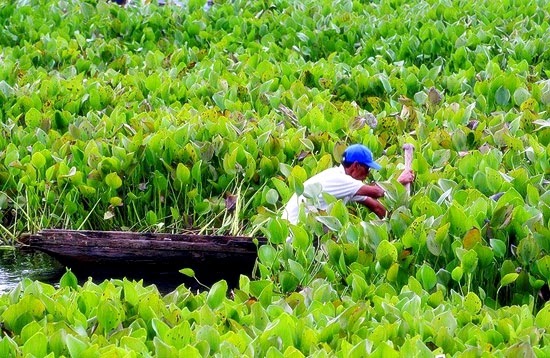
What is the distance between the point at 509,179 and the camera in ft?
22.2

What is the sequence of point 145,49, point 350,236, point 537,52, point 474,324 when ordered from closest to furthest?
point 474,324
point 350,236
point 537,52
point 145,49

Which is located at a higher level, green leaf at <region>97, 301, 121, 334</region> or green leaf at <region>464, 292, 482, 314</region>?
green leaf at <region>97, 301, 121, 334</region>

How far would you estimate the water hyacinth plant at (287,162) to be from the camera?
4.87m

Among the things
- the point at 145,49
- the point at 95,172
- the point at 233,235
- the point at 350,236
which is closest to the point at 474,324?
the point at 350,236

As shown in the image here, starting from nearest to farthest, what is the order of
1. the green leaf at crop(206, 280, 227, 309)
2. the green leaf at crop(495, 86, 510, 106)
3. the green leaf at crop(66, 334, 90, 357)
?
1. the green leaf at crop(66, 334, 90, 357)
2. the green leaf at crop(206, 280, 227, 309)
3. the green leaf at crop(495, 86, 510, 106)

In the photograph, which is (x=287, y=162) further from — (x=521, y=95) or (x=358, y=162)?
(x=521, y=95)

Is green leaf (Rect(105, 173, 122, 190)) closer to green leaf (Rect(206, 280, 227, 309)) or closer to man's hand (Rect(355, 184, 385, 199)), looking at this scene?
man's hand (Rect(355, 184, 385, 199))

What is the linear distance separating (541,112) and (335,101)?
193 cm

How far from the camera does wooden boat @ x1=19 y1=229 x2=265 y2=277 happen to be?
796 centimetres

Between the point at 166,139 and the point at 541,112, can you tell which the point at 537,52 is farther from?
the point at 166,139

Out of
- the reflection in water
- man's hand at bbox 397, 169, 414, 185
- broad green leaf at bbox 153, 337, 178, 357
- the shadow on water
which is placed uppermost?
broad green leaf at bbox 153, 337, 178, 357

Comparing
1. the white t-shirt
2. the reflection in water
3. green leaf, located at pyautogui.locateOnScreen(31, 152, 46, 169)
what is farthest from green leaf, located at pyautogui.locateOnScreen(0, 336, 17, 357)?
green leaf, located at pyautogui.locateOnScreen(31, 152, 46, 169)

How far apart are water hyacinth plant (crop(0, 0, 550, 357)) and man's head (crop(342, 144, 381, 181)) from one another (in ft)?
0.80

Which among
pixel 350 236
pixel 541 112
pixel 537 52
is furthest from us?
pixel 537 52
